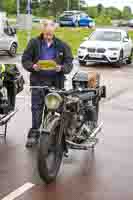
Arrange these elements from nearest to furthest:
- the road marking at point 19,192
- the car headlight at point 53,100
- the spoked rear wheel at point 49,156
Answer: the road marking at point 19,192
the spoked rear wheel at point 49,156
the car headlight at point 53,100

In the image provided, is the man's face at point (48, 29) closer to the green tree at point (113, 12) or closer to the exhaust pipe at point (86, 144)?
the exhaust pipe at point (86, 144)

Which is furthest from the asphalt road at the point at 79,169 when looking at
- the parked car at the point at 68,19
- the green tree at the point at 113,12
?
the green tree at the point at 113,12

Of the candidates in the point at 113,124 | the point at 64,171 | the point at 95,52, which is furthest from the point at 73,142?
the point at 95,52

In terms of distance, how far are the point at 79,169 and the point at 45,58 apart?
1753 millimetres

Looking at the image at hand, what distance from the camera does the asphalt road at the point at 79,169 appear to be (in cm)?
644

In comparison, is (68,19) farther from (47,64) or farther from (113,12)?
(47,64)

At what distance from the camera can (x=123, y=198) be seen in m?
6.32

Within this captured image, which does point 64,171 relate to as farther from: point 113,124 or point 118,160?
point 113,124

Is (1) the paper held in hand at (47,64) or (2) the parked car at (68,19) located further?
(2) the parked car at (68,19)

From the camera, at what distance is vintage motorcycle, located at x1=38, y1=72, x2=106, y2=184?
21.9ft

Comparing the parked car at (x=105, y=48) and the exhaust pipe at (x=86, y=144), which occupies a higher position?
A: the exhaust pipe at (x=86, y=144)

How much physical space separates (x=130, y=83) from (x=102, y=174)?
10.2 metres

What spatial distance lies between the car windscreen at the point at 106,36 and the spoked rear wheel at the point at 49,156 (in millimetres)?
17036

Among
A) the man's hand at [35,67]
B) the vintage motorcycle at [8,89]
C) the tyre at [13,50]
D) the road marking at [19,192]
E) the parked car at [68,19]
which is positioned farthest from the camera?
the parked car at [68,19]
